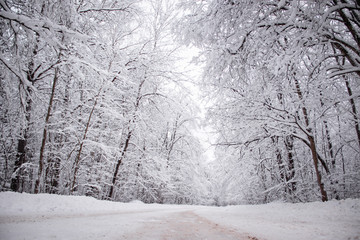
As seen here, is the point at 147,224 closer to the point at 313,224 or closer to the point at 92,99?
the point at 313,224

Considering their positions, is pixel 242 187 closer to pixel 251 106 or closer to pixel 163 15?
pixel 251 106

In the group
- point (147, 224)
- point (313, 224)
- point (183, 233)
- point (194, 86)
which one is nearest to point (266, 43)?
point (313, 224)

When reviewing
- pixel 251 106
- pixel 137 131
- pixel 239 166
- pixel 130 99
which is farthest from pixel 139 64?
pixel 239 166

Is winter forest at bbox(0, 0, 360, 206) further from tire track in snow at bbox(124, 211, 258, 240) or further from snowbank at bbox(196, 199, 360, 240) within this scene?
tire track in snow at bbox(124, 211, 258, 240)

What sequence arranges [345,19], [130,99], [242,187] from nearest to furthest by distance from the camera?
[345,19], [130,99], [242,187]

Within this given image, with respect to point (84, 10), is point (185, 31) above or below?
below

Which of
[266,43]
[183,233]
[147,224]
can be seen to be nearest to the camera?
[183,233]

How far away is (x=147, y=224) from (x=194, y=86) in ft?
28.2

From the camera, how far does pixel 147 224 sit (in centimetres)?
368

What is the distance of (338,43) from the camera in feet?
15.1

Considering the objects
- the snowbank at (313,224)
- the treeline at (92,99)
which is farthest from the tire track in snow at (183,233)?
the treeline at (92,99)

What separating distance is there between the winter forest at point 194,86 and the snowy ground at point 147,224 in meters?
2.15

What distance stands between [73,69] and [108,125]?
7212 mm

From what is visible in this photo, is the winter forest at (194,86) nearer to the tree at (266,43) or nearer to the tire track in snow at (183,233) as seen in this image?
the tree at (266,43)
